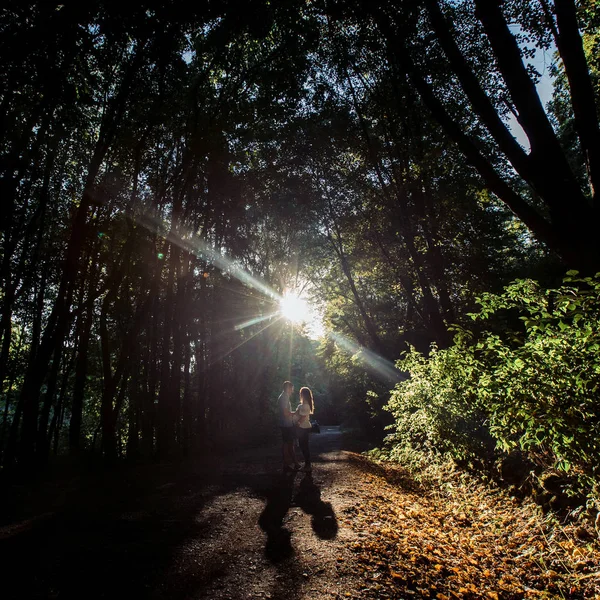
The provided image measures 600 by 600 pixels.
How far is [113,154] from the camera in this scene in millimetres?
9656

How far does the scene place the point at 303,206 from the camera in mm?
14391

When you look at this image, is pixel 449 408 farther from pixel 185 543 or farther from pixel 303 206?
pixel 303 206

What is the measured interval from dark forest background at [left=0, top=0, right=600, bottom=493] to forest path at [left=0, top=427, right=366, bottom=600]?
2.62m

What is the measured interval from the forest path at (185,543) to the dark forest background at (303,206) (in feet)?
8.59

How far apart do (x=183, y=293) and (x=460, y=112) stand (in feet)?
35.4

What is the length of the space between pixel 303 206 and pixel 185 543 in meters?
12.8

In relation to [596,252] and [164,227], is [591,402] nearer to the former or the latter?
[596,252]

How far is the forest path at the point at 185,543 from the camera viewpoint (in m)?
2.79

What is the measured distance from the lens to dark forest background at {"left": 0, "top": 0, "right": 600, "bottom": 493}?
3.84m

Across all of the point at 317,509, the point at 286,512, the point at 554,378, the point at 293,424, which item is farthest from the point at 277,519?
the point at 554,378

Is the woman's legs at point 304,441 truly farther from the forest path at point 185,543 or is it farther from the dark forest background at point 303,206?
the dark forest background at point 303,206

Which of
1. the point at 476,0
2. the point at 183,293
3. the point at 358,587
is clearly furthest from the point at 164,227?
the point at 358,587

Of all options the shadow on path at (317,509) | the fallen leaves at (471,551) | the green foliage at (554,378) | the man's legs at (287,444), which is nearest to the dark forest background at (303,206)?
the green foliage at (554,378)

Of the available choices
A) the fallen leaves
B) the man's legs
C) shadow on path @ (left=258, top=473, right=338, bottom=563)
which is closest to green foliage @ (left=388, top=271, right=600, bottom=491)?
the fallen leaves
